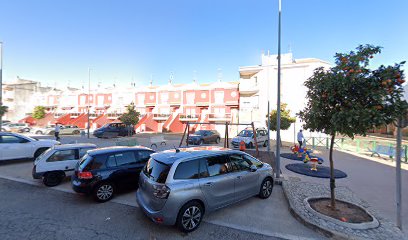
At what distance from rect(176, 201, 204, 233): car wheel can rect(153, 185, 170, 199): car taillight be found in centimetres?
49

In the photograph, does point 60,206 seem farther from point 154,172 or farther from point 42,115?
point 42,115

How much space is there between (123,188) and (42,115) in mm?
45592

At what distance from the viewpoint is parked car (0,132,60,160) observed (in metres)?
8.81

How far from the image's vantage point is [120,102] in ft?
121

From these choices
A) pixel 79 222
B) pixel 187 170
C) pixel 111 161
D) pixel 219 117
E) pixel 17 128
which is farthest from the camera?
pixel 219 117

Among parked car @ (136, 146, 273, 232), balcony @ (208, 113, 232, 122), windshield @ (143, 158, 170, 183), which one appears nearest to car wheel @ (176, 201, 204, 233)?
parked car @ (136, 146, 273, 232)

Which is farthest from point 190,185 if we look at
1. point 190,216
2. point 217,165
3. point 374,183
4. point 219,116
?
point 219,116

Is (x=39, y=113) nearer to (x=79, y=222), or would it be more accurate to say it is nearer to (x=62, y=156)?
(x=62, y=156)

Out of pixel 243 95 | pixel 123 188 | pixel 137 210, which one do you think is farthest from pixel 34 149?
pixel 243 95

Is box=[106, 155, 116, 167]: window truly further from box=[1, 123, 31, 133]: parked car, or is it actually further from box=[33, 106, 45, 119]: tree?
box=[33, 106, 45, 119]: tree

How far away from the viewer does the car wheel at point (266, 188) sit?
18.2ft

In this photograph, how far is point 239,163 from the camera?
16.6 ft

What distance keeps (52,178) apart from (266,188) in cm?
738

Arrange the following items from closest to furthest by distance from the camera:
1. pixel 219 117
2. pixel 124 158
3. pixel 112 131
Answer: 1. pixel 124 158
2. pixel 112 131
3. pixel 219 117
